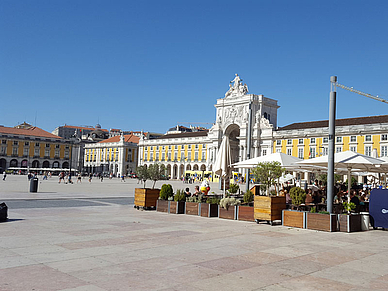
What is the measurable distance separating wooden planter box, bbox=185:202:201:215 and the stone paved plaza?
243cm

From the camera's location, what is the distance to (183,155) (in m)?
87.0

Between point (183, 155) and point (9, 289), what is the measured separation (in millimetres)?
82494

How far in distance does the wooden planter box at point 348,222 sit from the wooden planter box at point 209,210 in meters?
3.88

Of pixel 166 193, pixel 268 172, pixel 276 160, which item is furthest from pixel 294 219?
pixel 276 160

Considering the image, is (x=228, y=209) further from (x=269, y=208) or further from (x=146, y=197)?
(x=146, y=197)

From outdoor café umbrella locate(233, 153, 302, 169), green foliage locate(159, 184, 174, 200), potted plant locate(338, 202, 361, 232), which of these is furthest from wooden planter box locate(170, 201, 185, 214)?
potted plant locate(338, 202, 361, 232)

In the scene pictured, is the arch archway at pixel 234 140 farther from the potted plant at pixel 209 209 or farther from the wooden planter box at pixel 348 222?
the wooden planter box at pixel 348 222

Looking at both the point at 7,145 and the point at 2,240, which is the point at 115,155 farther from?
the point at 2,240

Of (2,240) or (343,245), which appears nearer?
(2,240)

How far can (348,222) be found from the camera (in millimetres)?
9852

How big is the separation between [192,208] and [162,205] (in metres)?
1.21

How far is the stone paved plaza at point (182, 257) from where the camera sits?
5027 millimetres

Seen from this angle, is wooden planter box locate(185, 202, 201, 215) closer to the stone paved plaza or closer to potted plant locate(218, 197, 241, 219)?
potted plant locate(218, 197, 241, 219)

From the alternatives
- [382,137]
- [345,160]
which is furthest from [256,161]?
[382,137]
